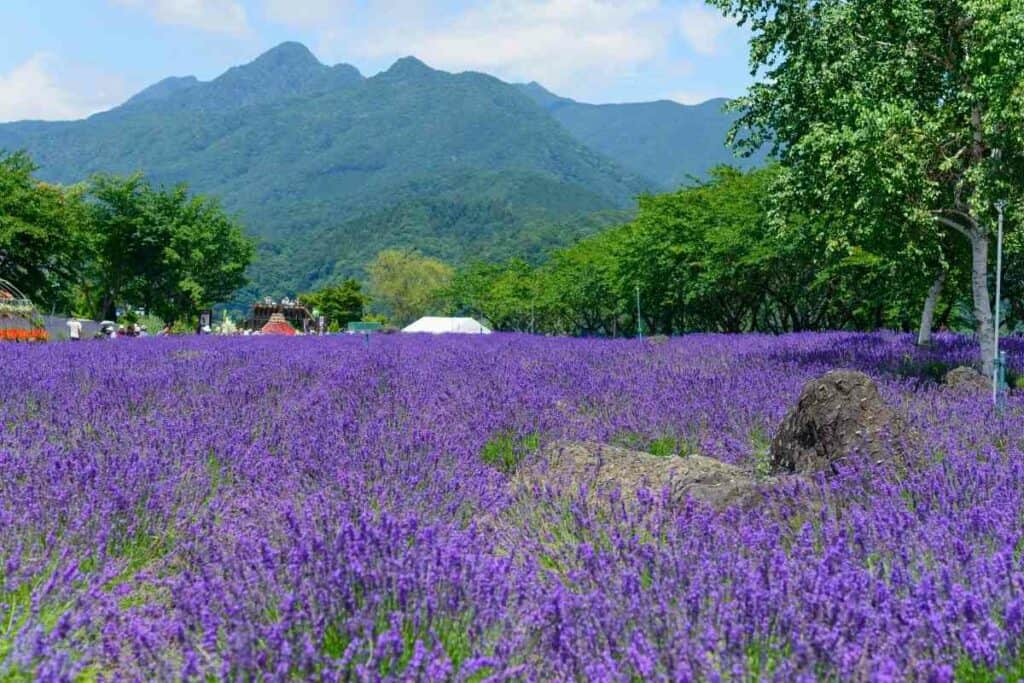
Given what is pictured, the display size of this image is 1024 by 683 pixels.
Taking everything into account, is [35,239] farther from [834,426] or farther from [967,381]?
[834,426]

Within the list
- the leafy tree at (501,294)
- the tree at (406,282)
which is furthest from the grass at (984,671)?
the tree at (406,282)

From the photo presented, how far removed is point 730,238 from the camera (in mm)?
23547

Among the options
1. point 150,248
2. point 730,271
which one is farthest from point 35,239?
point 730,271

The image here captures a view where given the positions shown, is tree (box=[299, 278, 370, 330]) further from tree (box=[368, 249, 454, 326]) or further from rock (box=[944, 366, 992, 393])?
rock (box=[944, 366, 992, 393])

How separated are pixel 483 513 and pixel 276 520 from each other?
2.85ft

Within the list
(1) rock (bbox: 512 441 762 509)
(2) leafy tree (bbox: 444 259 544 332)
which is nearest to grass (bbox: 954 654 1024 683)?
(1) rock (bbox: 512 441 762 509)

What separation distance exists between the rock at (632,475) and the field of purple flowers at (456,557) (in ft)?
0.60

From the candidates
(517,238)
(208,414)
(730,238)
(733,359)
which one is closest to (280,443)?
(208,414)

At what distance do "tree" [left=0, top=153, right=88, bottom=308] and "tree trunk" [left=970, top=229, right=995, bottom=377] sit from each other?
2491 cm

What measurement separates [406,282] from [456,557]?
91669 mm

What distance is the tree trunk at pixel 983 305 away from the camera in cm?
889

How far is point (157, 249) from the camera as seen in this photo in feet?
137

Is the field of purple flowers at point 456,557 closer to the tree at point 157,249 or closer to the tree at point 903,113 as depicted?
the tree at point 903,113

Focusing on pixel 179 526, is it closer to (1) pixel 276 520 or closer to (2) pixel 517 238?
(1) pixel 276 520
